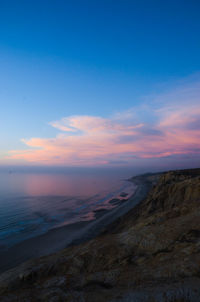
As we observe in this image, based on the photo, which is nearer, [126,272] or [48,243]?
[126,272]

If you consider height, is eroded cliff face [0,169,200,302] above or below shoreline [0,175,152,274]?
above

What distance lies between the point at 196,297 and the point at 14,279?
7.87 meters

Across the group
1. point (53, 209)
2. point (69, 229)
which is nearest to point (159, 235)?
point (69, 229)

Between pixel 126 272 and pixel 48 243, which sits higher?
pixel 126 272

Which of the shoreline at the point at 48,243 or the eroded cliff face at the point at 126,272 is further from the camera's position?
the shoreline at the point at 48,243

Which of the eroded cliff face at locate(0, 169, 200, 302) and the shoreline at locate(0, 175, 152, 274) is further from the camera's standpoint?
the shoreline at locate(0, 175, 152, 274)

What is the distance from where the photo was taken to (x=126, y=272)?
5.94 m

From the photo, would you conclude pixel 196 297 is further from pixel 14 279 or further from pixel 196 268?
pixel 14 279

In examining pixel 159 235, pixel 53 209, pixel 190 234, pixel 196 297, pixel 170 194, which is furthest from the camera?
pixel 53 209

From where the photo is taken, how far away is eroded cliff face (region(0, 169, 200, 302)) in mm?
4594

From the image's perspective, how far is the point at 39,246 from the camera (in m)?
21.4

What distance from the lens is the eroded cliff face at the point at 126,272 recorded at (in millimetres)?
4594

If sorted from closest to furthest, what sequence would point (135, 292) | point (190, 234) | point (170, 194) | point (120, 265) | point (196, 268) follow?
point (135, 292) → point (196, 268) → point (120, 265) → point (190, 234) → point (170, 194)

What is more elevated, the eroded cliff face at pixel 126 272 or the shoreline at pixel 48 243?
the eroded cliff face at pixel 126 272
